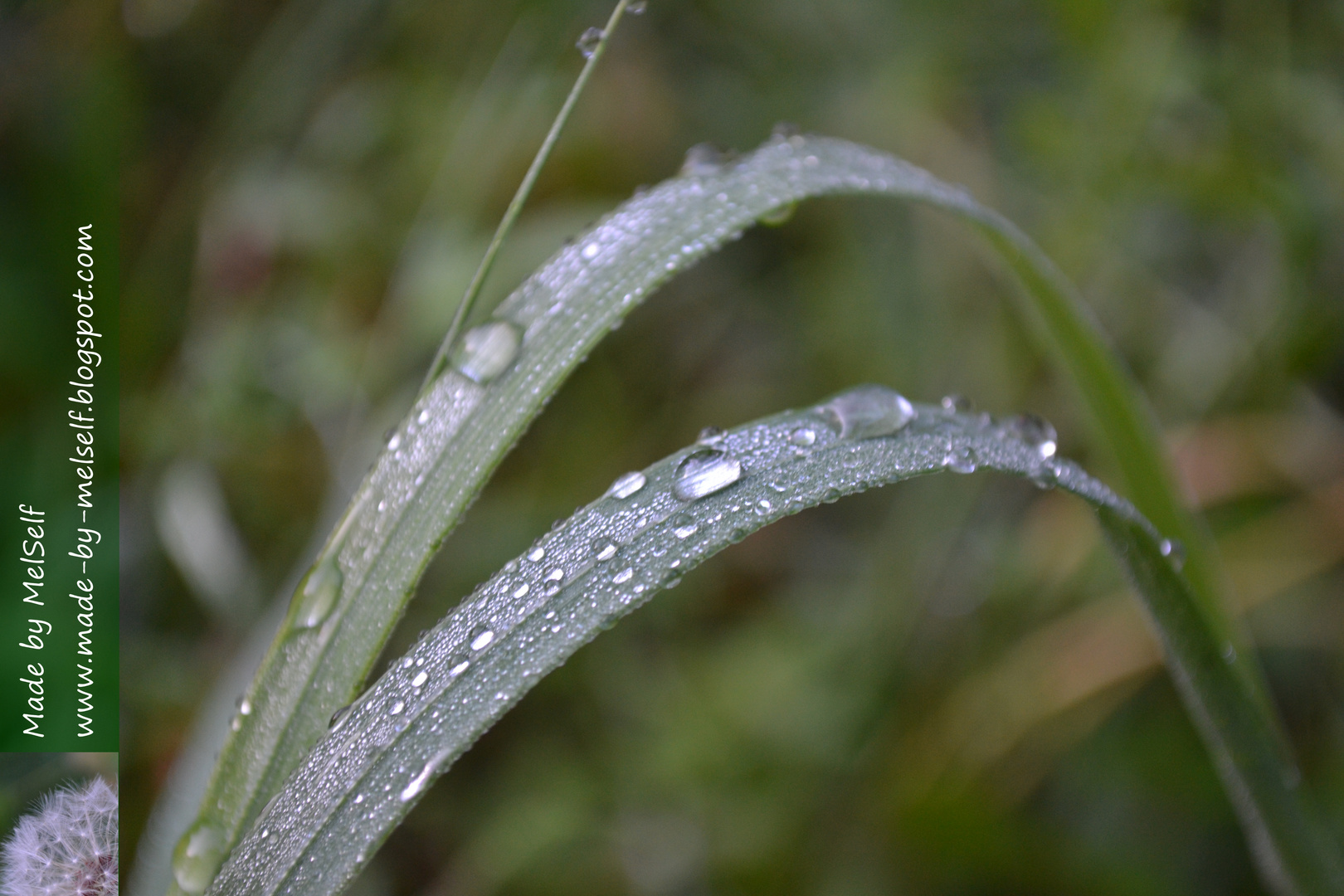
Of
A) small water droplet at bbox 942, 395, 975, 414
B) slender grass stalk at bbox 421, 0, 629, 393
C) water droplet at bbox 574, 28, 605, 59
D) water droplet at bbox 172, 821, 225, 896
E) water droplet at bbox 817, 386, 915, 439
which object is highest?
water droplet at bbox 574, 28, 605, 59

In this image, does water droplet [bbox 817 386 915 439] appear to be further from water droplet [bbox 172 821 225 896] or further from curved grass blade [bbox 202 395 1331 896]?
water droplet [bbox 172 821 225 896]

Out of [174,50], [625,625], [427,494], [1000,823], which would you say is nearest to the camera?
[427,494]

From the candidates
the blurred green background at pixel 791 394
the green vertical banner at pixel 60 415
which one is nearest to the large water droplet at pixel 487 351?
the green vertical banner at pixel 60 415

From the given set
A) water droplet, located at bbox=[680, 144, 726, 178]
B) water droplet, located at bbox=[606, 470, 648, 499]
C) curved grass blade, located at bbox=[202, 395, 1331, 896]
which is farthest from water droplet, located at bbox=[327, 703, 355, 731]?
water droplet, located at bbox=[680, 144, 726, 178]

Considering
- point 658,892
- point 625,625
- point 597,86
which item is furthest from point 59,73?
point 658,892

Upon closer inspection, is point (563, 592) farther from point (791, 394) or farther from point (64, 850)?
point (791, 394)

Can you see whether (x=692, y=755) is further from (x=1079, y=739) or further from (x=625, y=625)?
(x=1079, y=739)
